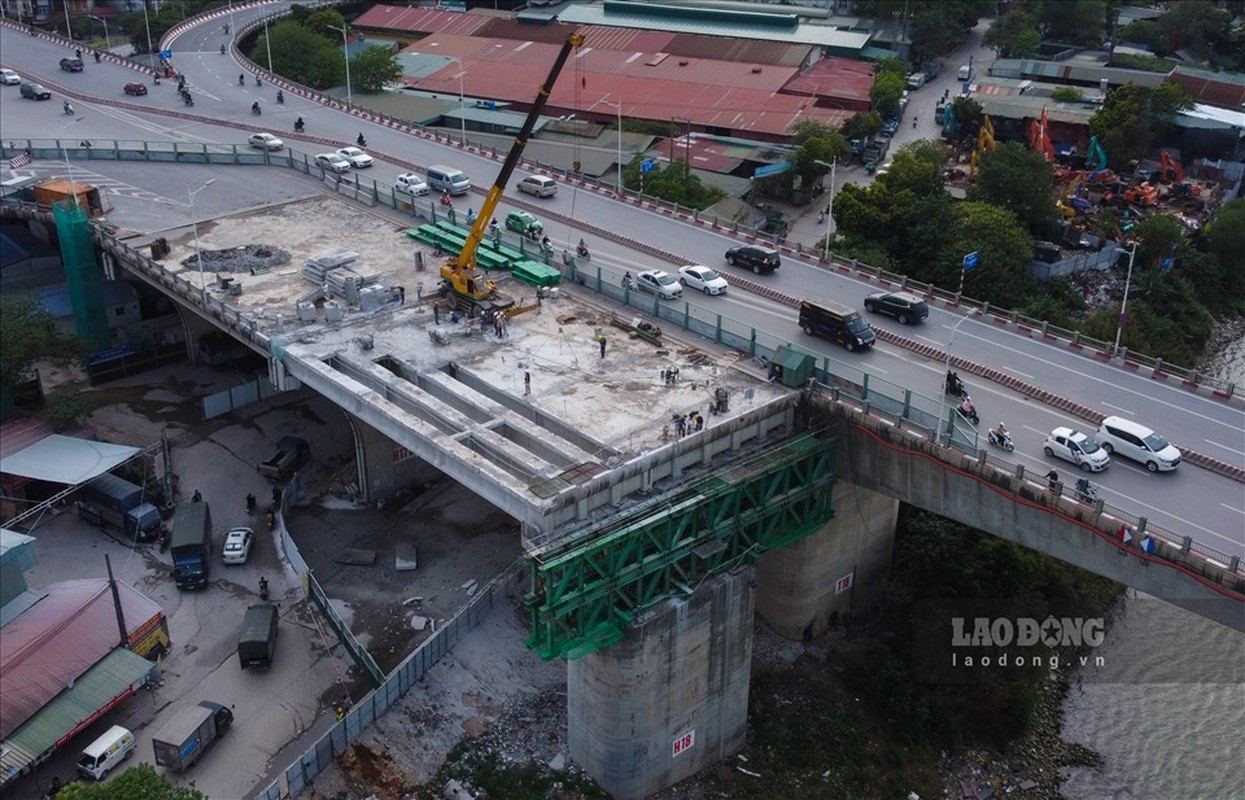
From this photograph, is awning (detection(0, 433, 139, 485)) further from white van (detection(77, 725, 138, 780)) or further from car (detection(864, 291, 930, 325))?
car (detection(864, 291, 930, 325))

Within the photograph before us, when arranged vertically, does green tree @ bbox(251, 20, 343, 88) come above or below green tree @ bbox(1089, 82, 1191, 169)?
above

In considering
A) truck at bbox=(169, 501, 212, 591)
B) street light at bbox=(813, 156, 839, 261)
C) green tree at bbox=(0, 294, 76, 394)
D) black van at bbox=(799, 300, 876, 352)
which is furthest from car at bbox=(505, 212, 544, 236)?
green tree at bbox=(0, 294, 76, 394)

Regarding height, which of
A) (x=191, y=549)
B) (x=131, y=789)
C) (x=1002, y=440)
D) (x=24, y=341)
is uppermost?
(x=1002, y=440)

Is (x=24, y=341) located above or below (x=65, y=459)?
above

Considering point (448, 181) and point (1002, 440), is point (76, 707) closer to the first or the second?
point (1002, 440)

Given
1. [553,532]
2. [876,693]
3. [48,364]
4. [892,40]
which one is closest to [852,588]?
[876,693]

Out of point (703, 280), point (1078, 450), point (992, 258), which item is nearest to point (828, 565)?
point (1078, 450)

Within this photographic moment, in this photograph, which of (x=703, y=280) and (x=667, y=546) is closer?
(x=667, y=546)
